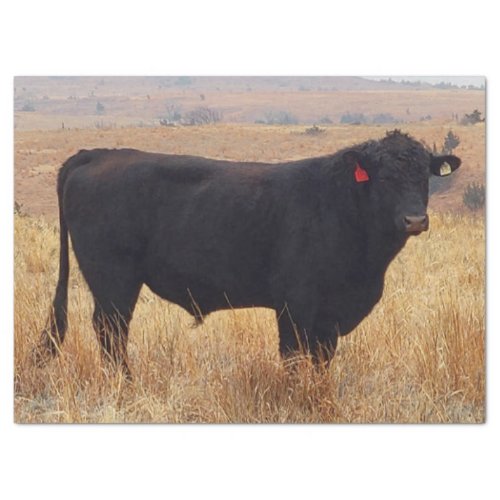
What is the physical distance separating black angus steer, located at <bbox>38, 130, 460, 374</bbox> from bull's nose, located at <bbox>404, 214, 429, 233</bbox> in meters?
0.11

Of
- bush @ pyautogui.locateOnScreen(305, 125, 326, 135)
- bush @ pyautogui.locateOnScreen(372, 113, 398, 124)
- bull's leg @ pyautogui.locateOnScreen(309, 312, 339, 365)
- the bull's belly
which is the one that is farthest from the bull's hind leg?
bush @ pyautogui.locateOnScreen(372, 113, 398, 124)

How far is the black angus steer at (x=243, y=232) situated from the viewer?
6.79 m

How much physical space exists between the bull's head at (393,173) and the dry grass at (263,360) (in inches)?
21.4

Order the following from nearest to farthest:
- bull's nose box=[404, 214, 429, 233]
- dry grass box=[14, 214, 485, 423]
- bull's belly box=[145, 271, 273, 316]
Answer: bull's nose box=[404, 214, 429, 233]
dry grass box=[14, 214, 485, 423]
bull's belly box=[145, 271, 273, 316]

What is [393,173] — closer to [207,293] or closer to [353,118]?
[353,118]

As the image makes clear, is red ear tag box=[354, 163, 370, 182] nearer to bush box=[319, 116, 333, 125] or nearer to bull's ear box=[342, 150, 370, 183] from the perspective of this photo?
bull's ear box=[342, 150, 370, 183]

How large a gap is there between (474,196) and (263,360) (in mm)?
1643

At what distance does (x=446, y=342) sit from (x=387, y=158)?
47.9 inches

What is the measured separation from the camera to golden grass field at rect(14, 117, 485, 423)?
6.86m

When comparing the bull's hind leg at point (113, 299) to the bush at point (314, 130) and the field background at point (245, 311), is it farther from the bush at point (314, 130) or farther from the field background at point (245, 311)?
the bush at point (314, 130)

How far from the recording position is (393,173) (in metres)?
6.67

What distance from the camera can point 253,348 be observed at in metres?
7.01

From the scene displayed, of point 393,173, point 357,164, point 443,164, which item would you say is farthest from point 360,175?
point 443,164
